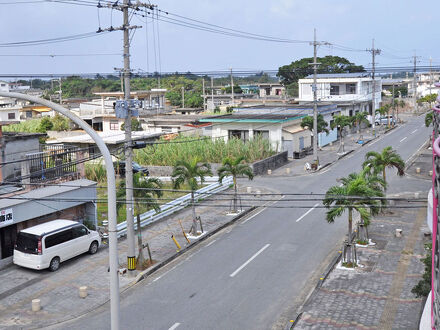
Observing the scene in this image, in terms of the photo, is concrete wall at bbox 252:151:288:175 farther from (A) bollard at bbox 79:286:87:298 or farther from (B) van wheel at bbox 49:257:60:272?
(A) bollard at bbox 79:286:87:298

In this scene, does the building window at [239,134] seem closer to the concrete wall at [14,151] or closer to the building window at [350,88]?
the concrete wall at [14,151]

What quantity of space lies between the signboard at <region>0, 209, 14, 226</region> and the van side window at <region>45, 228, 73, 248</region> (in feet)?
6.17

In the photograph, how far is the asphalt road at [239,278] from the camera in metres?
16.5

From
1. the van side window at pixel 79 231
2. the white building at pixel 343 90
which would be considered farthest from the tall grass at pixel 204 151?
the white building at pixel 343 90

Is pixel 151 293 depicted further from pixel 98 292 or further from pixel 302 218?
pixel 302 218

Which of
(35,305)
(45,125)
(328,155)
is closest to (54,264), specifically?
(35,305)

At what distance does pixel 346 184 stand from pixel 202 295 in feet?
24.7

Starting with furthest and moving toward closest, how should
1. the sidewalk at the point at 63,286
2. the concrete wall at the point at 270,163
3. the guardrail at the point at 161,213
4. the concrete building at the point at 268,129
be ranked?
the concrete building at the point at 268,129 → the concrete wall at the point at 270,163 → the guardrail at the point at 161,213 → the sidewalk at the point at 63,286

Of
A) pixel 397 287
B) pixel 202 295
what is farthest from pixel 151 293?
pixel 397 287

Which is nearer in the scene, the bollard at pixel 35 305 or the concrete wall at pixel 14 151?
the bollard at pixel 35 305

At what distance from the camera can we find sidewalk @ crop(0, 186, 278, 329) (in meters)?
17.0

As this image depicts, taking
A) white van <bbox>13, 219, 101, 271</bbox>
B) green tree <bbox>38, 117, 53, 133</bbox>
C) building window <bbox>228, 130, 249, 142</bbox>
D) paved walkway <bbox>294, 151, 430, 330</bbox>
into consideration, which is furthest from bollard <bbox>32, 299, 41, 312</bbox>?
green tree <bbox>38, 117, 53, 133</bbox>

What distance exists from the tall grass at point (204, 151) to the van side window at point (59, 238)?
1963cm

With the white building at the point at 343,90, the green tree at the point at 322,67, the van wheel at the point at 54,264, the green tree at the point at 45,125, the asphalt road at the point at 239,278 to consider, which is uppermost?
the green tree at the point at 322,67
